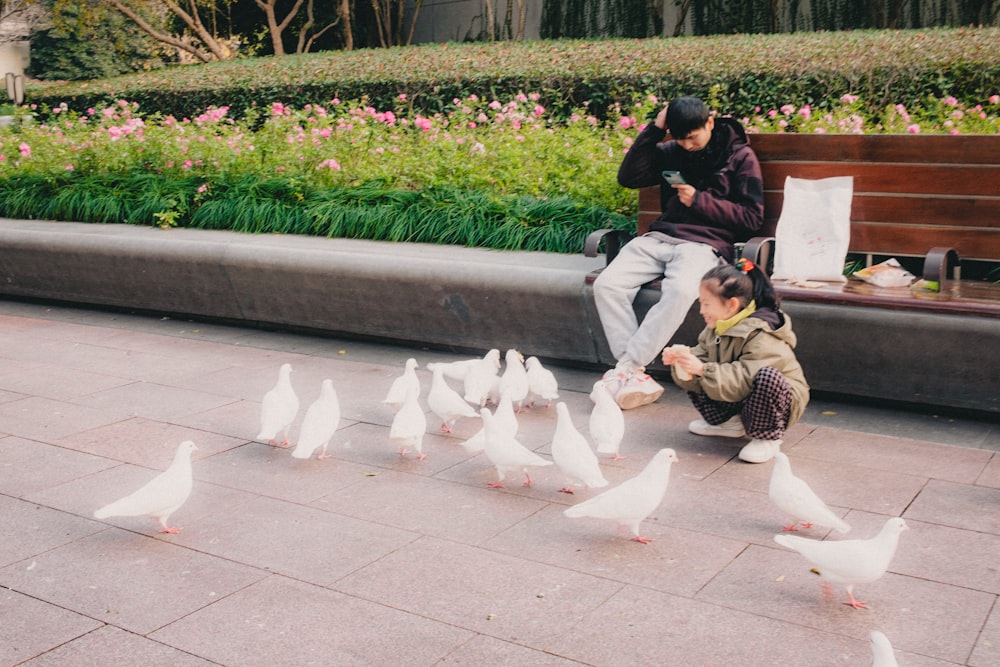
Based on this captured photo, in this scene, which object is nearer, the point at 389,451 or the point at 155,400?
the point at 389,451

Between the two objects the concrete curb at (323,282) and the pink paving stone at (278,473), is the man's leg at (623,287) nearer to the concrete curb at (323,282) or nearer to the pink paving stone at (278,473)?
the concrete curb at (323,282)

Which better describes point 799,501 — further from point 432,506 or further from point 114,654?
point 114,654

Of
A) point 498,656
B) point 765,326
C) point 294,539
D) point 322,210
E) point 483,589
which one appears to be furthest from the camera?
point 322,210

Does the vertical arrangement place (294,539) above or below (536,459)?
below

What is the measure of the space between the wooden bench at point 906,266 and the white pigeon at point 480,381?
0.97 meters

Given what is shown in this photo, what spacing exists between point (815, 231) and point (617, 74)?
6777 mm

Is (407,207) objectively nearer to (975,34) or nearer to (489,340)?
(489,340)

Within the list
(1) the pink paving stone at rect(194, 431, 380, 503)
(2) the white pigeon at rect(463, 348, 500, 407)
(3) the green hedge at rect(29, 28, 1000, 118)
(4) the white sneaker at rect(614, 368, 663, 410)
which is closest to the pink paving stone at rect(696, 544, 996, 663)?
(1) the pink paving stone at rect(194, 431, 380, 503)

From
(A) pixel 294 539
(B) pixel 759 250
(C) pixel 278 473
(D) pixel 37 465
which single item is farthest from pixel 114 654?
(B) pixel 759 250

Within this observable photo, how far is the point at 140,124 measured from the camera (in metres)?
10.7

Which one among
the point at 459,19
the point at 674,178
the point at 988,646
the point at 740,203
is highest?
the point at 459,19

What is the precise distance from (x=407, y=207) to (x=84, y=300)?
2819 millimetres

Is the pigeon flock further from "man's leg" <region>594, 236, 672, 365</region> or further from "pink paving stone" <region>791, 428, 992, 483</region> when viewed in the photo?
"pink paving stone" <region>791, 428, 992, 483</region>

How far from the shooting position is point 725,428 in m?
5.16
